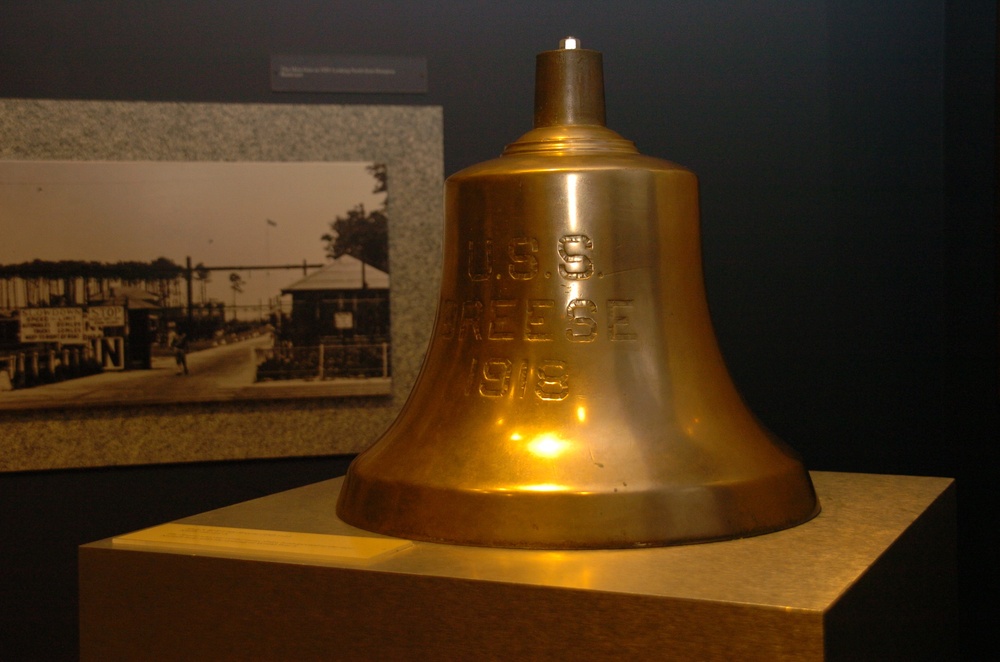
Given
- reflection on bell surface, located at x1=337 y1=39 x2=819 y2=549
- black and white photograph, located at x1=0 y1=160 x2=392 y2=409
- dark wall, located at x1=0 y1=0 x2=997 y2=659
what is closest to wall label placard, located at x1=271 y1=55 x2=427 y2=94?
dark wall, located at x1=0 y1=0 x2=997 y2=659

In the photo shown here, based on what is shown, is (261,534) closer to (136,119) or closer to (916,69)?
(136,119)

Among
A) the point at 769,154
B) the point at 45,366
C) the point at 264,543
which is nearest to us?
the point at 264,543

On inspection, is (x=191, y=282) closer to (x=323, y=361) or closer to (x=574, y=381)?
(x=323, y=361)

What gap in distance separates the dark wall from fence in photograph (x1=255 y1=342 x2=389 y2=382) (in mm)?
159

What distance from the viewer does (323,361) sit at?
1992 millimetres

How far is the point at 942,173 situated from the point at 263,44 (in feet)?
3.99

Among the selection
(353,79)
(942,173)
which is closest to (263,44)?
(353,79)

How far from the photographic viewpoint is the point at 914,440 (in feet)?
6.65

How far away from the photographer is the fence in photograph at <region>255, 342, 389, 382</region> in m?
1.98

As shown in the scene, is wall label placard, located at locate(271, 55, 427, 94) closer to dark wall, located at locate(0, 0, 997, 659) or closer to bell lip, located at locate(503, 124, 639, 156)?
dark wall, located at locate(0, 0, 997, 659)

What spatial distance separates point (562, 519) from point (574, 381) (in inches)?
4.8

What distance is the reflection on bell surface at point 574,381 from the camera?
0.84 m

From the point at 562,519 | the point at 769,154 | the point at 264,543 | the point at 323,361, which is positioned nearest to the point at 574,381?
the point at 562,519

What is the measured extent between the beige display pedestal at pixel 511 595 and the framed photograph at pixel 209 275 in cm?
99
